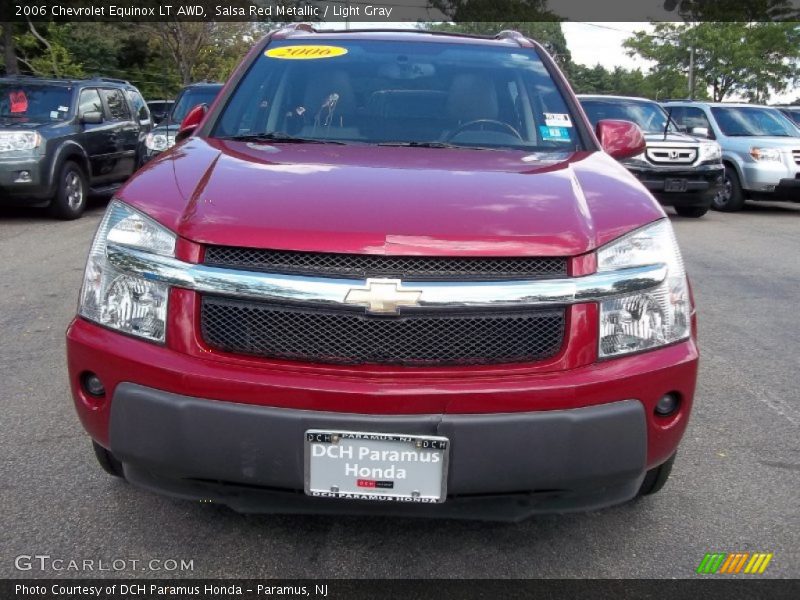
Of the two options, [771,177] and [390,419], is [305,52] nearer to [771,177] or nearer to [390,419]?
[390,419]

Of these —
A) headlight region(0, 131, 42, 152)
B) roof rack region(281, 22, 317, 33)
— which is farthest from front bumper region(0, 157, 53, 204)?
roof rack region(281, 22, 317, 33)

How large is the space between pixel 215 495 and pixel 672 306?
149 cm

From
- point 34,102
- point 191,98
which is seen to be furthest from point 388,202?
point 191,98

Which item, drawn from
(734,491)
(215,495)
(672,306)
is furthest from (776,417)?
(215,495)

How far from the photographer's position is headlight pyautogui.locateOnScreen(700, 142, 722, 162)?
1149 centimetres

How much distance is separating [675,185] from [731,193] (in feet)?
7.15

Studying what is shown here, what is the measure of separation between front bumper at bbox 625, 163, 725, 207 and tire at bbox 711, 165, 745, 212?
1407mm

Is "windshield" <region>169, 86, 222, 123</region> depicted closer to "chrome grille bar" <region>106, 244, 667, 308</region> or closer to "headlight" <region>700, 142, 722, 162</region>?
"headlight" <region>700, 142, 722, 162</region>

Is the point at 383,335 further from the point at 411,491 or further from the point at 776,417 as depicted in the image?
the point at 776,417

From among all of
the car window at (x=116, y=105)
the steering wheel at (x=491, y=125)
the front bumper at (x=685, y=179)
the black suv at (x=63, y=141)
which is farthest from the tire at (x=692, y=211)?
the steering wheel at (x=491, y=125)

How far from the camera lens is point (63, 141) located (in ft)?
33.3

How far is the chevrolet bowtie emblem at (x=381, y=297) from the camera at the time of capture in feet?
7.50

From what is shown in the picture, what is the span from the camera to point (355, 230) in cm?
233

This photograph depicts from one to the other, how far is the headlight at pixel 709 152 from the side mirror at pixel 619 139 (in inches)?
324
